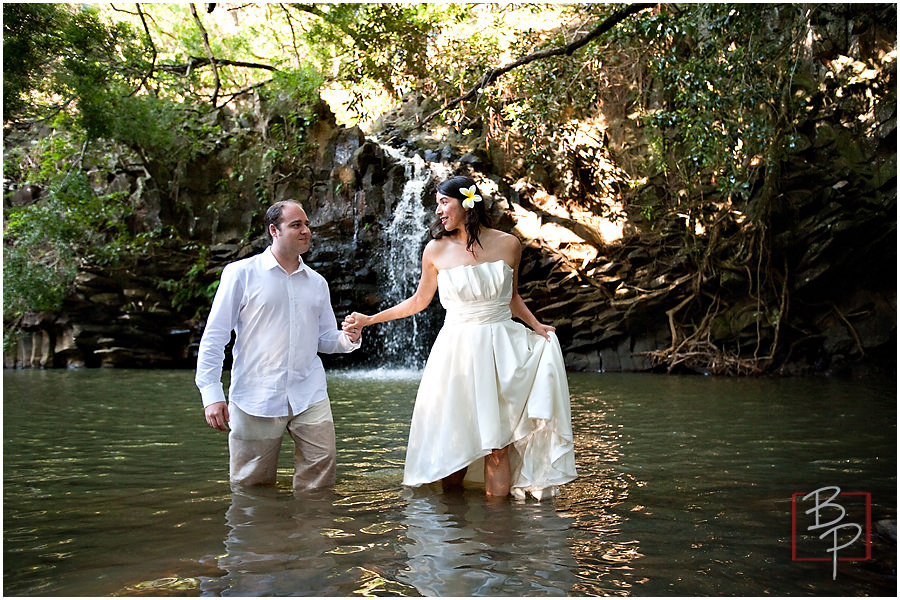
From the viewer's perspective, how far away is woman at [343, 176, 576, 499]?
472cm

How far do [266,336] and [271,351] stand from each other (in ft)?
0.30

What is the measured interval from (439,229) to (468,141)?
49.1ft

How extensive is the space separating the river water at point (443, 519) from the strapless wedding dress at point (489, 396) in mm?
223

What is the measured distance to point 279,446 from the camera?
4.81 metres

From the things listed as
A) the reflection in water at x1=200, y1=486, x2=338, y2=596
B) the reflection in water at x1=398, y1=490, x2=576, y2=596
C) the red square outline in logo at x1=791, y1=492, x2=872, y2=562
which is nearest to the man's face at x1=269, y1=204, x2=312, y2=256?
the reflection in water at x1=200, y1=486, x2=338, y2=596

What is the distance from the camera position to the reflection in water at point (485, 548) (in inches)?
123

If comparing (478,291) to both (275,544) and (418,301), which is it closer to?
(418,301)

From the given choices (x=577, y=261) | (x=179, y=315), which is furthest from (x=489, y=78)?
(x=179, y=315)

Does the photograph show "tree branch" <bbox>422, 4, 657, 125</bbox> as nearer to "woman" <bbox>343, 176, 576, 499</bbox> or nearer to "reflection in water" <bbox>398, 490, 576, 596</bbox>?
"woman" <bbox>343, 176, 576, 499</bbox>

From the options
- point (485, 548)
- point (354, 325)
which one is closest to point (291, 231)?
point (354, 325)

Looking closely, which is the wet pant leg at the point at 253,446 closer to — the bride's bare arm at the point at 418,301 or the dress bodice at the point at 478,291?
the bride's bare arm at the point at 418,301

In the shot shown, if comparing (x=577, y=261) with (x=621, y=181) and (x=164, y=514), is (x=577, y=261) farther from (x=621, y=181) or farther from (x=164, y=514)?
(x=164, y=514)

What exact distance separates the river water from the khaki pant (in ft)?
0.38

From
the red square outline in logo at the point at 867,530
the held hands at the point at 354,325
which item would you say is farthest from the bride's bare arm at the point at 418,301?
the red square outline in logo at the point at 867,530
